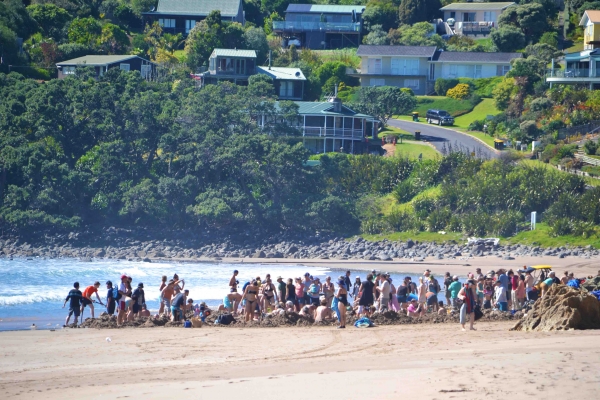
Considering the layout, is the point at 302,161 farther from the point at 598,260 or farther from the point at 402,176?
the point at 598,260

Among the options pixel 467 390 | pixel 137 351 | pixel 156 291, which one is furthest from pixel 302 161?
pixel 467 390

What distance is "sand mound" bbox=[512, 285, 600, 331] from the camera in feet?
53.6

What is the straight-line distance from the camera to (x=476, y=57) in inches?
2805

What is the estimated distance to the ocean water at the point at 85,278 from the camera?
24.9m

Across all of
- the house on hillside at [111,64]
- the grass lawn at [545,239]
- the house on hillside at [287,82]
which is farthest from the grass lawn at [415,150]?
the house on hillside at [111,64]

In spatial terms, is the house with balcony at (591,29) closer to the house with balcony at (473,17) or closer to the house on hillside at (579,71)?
the house on hillside at (579,71)

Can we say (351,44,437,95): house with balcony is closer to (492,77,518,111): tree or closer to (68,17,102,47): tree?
(492,77,518,111): tree

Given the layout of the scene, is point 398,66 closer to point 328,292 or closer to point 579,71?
point 579,71

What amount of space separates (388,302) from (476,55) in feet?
175

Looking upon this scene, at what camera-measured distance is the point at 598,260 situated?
120 feet

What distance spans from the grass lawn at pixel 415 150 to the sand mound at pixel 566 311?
111ft

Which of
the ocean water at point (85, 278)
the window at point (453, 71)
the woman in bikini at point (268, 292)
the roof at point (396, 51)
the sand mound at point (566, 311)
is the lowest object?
the ocean water at point (85, 278)

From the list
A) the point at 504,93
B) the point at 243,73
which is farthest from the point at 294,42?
the point at 504,93

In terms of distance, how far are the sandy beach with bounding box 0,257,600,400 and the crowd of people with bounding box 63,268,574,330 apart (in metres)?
1.10
